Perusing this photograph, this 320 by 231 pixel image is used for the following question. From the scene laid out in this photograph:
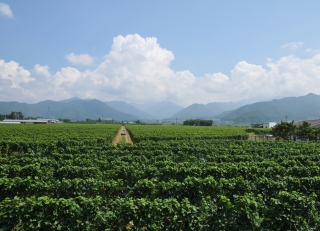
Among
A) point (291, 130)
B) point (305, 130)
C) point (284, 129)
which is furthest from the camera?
point (305, 130)

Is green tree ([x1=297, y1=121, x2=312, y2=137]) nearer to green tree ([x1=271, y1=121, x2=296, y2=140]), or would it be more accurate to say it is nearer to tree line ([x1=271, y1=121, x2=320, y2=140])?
tree line ([x1=271, y1=121, x2=320, y2=140])

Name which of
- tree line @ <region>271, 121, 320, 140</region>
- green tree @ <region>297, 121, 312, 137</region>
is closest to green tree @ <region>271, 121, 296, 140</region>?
tree line @ <region>271, 121, 320, 140</region>

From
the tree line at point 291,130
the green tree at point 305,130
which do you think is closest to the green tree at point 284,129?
the tree line at point 291,130

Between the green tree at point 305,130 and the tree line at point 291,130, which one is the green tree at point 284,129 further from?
the green tree at point 305,130

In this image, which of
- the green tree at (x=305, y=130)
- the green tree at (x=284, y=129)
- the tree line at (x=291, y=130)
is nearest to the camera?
the tree line at (x=291, y=130)

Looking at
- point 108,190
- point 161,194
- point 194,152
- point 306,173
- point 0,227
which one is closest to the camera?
point 0,227

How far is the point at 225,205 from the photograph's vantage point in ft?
21.2

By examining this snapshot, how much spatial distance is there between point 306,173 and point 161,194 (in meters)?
7.34

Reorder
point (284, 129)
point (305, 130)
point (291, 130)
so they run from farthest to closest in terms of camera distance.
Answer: point (305, 130)
point (291, 130)
point (284, 129)

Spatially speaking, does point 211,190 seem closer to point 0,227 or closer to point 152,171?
point 152,171

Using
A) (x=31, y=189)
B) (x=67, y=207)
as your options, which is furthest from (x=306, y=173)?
(x=31, y=189)

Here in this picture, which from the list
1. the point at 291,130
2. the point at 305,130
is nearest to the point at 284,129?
A: the point at 291,130

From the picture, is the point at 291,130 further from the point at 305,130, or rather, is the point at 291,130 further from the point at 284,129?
the point at 305,130

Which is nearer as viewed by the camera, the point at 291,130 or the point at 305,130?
the point at 291,130
